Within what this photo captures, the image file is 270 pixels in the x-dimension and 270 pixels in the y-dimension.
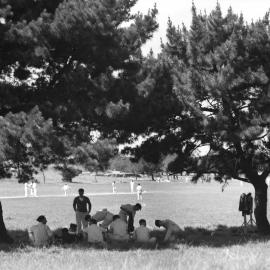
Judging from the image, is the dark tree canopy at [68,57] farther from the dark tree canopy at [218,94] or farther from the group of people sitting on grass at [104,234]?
the group of people sitting on grass at [104,234]

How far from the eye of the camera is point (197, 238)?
Answer: 1814cm

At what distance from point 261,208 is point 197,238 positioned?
388cm

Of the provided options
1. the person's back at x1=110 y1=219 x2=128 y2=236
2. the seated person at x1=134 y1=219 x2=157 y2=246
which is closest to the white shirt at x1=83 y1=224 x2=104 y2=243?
the person's back at x1=110 y1=219 x2=128 y2=236

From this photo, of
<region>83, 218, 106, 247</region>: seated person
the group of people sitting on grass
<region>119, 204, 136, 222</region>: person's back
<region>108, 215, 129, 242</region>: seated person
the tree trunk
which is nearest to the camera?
the group of people sitting on grass

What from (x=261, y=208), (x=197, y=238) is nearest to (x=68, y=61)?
(x=197, y=238)

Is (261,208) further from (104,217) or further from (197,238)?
(104,217)

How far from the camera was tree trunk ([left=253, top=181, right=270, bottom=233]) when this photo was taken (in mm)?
20750

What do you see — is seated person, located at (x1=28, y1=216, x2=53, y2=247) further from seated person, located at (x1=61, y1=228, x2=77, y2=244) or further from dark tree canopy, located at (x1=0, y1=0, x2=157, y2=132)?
dark tree canopy, located at (x1=0, y1=0, x2=157, y2=132)

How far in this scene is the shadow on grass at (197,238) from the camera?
1521 centimetres

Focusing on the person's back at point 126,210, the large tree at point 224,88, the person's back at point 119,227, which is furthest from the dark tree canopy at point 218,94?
the person's back at point 119,227

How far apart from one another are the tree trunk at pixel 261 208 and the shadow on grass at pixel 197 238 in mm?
364

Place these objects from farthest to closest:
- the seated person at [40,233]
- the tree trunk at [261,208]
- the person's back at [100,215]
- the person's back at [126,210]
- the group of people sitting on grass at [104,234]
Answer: the tree trunk at [261,208], the person's back at [126,210], the person's back at [100,215], the group of people sitting on grass at [104,234], the seated person at [40,233]

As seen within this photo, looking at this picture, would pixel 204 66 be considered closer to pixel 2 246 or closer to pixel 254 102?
pixel 254 102

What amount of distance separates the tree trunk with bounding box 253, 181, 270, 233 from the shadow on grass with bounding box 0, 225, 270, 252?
36 cm
